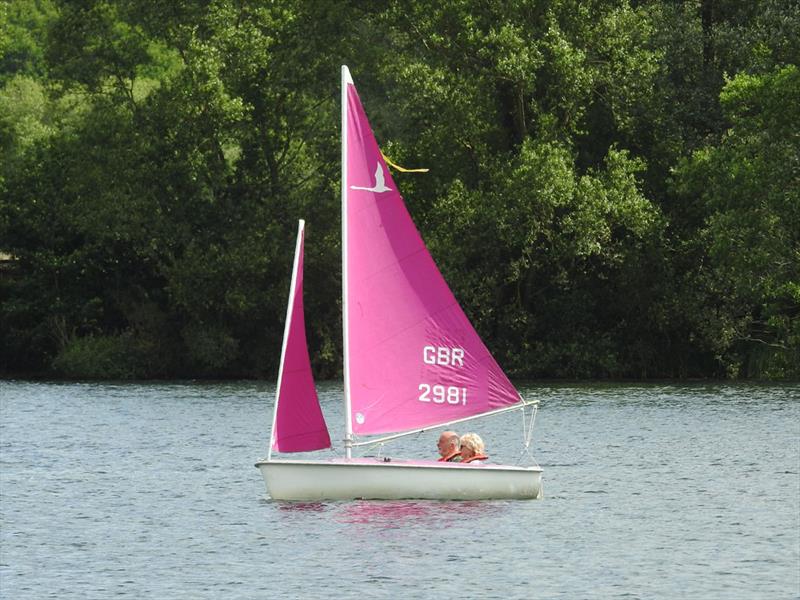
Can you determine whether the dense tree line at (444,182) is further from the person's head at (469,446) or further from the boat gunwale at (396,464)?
the boat gunwale at (396,464)

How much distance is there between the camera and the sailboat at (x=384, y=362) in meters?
31.1

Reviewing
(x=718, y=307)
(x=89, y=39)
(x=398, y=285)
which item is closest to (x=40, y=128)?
(x=89, y=39)

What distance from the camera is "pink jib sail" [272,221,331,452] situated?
3169 cm

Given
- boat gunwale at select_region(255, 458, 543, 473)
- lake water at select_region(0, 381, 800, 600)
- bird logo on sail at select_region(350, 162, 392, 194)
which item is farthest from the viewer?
bird logo on sail at select_region(350, 162, 392, 194)

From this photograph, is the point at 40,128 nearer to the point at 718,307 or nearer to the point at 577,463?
the point at 718,307

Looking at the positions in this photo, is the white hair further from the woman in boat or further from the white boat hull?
the white boat hull

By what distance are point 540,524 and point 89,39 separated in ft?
165

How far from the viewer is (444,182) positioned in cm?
7394

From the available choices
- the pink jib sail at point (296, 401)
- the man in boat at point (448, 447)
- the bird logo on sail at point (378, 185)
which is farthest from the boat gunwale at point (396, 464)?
the bird logo on sail at point (378, 185)

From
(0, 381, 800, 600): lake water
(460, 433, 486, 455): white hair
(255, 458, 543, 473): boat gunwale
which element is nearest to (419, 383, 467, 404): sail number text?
(460, 433, 486, 455): white hair

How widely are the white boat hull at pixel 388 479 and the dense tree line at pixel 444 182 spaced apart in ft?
113

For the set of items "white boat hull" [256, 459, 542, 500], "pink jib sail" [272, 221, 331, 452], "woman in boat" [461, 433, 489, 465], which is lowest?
"white boat hull" [256, 459, 542, 500]

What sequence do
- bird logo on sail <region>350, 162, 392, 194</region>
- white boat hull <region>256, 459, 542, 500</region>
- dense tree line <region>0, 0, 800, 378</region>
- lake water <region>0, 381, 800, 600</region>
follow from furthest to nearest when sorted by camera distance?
dense tree line <region>0, 0, 800, 378</region>
bird logo on sail <region>350, 162, 392, 194</region>
white boat hull <region>256, 459, 542, 500</region>
lake water <region>0, 381, 800, 600</region>

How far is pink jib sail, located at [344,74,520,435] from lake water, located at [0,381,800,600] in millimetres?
1902
